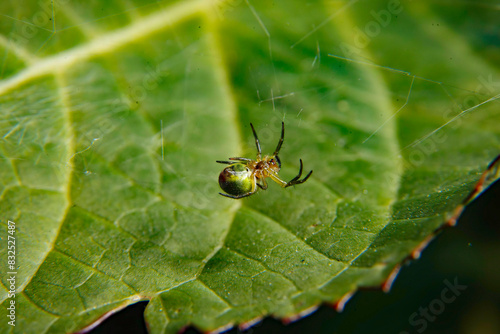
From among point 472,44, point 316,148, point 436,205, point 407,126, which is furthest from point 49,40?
point 472,44

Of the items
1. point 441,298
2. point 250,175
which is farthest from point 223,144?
point 441,298

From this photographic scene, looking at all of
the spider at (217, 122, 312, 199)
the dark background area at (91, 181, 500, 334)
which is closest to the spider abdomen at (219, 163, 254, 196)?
the spider at (217, 122, 312, 199)

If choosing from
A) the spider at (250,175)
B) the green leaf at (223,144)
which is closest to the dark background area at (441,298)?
the green leaf at (223,144)

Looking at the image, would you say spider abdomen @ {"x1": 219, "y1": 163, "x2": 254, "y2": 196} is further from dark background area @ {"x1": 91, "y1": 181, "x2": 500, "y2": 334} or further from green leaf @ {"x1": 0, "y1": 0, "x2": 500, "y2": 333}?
dark background area @ {"x1": 91, "y1": 181, "x2": 500, "y2": 334}

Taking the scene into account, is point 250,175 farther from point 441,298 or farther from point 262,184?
point 441,298

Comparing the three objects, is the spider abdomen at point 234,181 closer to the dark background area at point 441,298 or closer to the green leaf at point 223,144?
the green leaf at point 223,144
